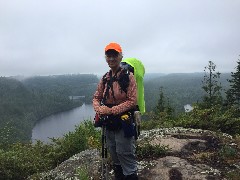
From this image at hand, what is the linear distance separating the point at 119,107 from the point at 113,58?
0.94m

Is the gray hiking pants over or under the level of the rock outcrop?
over

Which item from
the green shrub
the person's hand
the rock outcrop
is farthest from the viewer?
the green shrub

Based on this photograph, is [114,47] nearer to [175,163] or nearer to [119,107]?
[119,107]

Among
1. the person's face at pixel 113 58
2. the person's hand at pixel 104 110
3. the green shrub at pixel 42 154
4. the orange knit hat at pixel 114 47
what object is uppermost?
the orange knit hat at pixel 114 47

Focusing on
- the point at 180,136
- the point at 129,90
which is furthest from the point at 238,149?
the point at 129,90

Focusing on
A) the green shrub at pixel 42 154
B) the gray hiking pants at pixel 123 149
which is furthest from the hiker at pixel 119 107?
the green shrub at pixel 42 154

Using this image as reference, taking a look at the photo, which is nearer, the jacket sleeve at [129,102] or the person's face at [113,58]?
the jacket sleeve at [129,102]

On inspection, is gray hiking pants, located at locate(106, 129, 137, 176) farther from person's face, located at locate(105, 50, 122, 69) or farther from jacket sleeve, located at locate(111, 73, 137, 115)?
person's face, located at locate(105, 50, 122, 69)

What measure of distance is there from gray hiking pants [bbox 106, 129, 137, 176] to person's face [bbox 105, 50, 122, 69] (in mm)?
1279

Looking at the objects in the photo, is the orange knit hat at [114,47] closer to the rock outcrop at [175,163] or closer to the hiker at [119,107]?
the hiker at [119,107]

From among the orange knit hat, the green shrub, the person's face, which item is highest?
the orange knit hat

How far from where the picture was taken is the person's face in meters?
5.90

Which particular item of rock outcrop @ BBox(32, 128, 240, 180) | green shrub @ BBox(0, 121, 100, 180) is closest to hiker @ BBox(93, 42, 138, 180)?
rock outcrop @ BBox(32, 128, 240, 180)

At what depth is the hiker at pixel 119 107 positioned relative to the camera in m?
5.79
